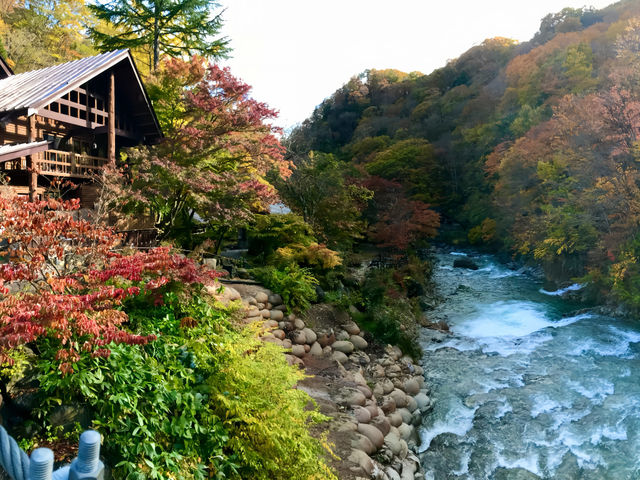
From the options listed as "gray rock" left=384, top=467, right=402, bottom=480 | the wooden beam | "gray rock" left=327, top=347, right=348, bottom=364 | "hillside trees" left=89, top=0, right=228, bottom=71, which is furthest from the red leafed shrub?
"hillside trees" left=89, top=0, right=228, bottom=71

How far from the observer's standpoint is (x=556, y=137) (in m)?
20.4

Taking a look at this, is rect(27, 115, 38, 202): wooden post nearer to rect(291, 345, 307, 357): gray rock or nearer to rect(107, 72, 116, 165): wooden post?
rect(107, 72, 116, 165): wooden post

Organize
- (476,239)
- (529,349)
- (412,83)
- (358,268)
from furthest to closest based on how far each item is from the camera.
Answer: (412,83)
(476,239)
(358,268)
(529,349)

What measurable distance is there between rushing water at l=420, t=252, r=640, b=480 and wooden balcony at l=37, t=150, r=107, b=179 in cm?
1246

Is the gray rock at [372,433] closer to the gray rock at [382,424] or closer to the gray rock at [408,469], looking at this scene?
the gray rock at [382,424]

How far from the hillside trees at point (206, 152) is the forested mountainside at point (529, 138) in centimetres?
Answer: 1106

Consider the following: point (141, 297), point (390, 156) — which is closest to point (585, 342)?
point (141, 297)

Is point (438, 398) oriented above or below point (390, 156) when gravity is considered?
below

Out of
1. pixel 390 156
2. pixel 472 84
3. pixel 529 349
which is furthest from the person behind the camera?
pixel 472 84

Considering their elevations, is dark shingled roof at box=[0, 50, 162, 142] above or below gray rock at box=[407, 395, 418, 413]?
above

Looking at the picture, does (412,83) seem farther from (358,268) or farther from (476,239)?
(358,268)

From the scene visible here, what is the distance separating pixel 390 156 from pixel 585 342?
81.3 feet

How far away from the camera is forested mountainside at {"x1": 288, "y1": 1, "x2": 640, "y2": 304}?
16.5 m

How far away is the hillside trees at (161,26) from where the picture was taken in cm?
1916
